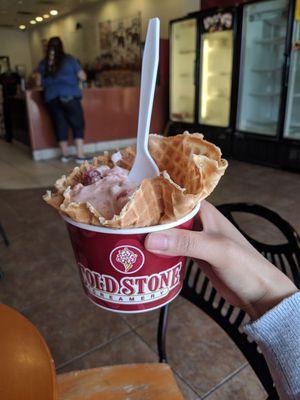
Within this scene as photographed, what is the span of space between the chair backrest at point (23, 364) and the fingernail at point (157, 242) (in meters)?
0.26

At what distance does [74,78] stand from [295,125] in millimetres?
3210

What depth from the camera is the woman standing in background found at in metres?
4.93

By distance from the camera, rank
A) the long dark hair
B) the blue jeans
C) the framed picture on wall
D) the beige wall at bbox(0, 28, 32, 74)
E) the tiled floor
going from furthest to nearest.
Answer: the framed picture on wall < the beige wall at bbox(0, 28, 32, 74) < the blue jeans < the long dark hair < the tiled floor

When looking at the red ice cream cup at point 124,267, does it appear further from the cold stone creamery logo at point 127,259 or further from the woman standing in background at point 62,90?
the woman standing in background at point 62,90

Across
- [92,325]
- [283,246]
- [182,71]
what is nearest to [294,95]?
[182,71]

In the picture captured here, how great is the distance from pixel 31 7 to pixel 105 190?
11.9m

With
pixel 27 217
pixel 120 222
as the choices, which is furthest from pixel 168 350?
pixel 27 217

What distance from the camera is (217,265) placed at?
0.68 meters

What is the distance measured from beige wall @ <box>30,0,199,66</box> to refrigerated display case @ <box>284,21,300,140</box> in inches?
121

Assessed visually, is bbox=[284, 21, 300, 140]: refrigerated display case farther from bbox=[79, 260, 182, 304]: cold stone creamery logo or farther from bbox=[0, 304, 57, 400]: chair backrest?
bbox=[0, 304, 57, 400]: chair backrest

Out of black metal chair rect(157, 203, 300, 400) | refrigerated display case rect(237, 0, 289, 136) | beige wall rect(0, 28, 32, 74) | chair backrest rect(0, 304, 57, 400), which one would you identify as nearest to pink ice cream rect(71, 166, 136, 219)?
chair backrest rect(0, 304, 57, 400)

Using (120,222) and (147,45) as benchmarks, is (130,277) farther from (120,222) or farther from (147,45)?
(147,45)

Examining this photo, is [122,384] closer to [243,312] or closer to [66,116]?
[243,312]

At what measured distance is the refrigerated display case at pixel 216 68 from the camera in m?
5.10
